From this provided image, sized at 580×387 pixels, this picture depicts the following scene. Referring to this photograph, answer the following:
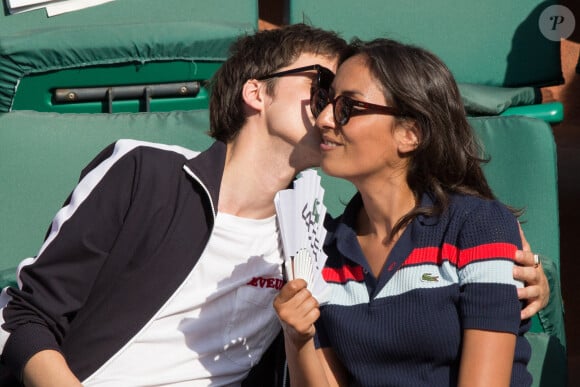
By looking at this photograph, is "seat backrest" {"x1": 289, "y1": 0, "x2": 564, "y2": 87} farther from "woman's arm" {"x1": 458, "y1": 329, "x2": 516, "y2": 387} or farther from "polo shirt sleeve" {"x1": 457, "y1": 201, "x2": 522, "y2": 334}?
"woman's arm" {"x1": 458, "y1": 329, "x2": 516, "y2": 387}

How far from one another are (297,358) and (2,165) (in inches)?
55.6

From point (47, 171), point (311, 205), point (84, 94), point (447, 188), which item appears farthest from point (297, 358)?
point (84, 94)

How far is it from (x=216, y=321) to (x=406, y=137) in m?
0.62

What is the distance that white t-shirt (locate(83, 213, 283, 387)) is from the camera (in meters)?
2.07

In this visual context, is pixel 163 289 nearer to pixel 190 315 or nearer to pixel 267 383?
pixel 190 315

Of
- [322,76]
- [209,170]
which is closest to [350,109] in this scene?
[322,76]

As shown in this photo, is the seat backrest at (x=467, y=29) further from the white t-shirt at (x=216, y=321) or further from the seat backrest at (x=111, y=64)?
the white t-shirt at (x=216, y=321)

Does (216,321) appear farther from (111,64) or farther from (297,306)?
(111,64)

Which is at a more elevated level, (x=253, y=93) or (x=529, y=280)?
(x=253, y=93)

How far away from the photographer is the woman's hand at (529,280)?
188cm

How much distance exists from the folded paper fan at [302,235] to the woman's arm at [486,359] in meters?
0.32

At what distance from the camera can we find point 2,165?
→ 2.87m

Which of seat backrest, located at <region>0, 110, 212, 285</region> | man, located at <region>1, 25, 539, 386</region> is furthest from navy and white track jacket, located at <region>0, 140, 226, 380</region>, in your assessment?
seat backrest, located at <region>0, 110, 212, 285</region>

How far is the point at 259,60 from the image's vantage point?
92.5 inches
